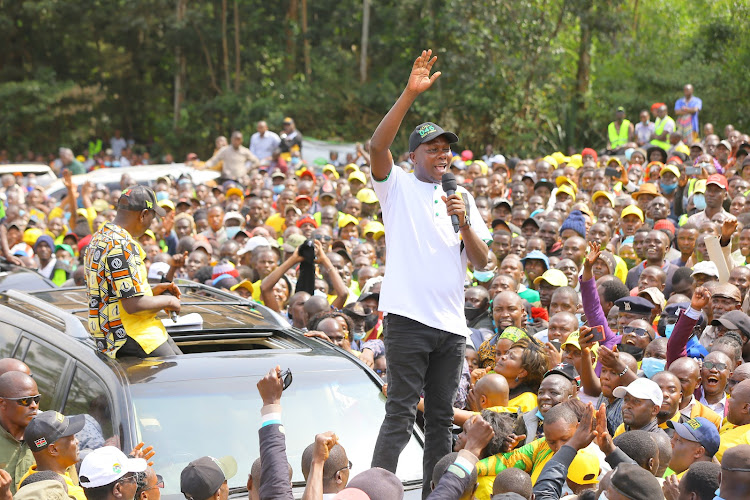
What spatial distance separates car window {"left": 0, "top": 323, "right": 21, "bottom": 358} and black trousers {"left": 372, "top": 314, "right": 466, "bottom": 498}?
2541mm

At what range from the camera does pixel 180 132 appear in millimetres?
30344

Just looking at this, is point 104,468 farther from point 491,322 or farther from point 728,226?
point 728,226

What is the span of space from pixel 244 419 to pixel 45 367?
4.38 ft

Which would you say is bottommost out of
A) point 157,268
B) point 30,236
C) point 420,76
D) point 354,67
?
point 30,236

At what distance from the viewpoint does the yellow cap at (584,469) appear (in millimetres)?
4531

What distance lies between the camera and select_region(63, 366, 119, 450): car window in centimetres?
469

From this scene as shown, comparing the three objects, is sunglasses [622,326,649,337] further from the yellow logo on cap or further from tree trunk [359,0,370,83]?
tree trunk [359,0,370,83]

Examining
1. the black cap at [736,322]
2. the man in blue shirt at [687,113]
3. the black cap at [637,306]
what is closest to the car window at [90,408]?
the black cap at [736,322]

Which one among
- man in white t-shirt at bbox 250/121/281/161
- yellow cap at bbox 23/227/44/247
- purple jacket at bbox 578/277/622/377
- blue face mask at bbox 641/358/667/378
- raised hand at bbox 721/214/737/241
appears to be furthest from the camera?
man in white t-shirt at bbox 250/121/281/161

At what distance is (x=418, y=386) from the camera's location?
177 inches

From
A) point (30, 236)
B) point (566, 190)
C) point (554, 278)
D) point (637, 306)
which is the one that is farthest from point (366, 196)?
point (637, 306)

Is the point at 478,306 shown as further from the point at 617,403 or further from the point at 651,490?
the point at 651,490

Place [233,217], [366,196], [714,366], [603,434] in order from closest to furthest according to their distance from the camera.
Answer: [603,434]
[714,366]
[233,217]
[366,196]

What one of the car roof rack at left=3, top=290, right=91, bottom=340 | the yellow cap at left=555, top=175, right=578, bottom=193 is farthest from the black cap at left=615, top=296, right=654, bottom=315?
the yellow cap at left=555, top=175, right=578, bottom=193
